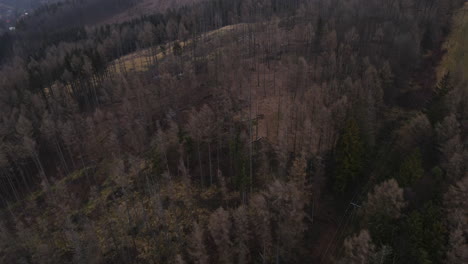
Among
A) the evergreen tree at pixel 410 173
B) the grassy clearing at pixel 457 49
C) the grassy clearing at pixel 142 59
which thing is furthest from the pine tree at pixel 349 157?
the grassy clearing at pixel 142 59

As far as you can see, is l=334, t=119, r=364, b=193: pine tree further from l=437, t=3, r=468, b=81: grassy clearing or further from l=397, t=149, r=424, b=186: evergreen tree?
l=437, t=3, r=468, b=81: grassy clearing

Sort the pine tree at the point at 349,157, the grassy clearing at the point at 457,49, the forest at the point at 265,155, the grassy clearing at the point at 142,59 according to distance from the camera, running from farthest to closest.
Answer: the grassy clearing at the point at 142,59
the grassy clearing at the point at 457,49
the pine tree at the point at 349,157
the forest at the point at 265,155

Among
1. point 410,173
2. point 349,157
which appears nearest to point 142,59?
point 349,157

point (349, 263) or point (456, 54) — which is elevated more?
point (456, 54)

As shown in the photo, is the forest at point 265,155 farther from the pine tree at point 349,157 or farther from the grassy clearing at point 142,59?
the grassy clearing at point 142,59

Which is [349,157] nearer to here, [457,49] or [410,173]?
[410,173]

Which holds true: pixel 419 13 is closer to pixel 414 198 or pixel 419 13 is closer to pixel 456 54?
pixel 456 54

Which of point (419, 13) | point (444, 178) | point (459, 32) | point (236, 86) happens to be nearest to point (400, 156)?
point (444, 178)
